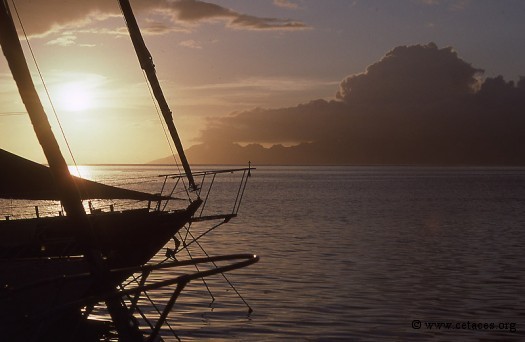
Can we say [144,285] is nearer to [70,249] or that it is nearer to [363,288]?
[70,249]

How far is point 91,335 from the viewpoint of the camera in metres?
20.0

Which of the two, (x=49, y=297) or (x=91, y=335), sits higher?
(x=49, y=297)

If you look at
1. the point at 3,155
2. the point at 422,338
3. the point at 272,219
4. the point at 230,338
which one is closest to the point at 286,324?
the point at 230,338

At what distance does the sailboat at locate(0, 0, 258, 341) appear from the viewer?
13445 mm

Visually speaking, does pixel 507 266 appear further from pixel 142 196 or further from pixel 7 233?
pixel 7 233

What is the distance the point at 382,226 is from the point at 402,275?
2925 cm

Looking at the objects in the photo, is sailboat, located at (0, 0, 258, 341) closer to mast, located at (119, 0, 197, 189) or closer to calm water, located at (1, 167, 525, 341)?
mast, located at (119, 0, 197, 189)

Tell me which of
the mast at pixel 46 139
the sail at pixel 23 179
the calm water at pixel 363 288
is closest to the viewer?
the mast at pixel 46 139

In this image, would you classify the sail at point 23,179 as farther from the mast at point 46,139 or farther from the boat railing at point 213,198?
the mast at point 46,139

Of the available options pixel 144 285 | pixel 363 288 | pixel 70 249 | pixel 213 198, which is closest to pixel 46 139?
pixel 144 285

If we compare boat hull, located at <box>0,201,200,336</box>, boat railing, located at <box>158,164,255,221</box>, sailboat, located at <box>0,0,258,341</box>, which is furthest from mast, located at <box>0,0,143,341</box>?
boat railing, located at <box>158,164,255,221</box>

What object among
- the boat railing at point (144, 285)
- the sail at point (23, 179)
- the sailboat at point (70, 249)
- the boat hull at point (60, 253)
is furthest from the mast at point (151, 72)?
the boat railing at point (144, 285)

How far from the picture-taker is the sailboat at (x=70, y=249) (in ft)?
44.1

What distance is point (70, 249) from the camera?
68.2 ft
